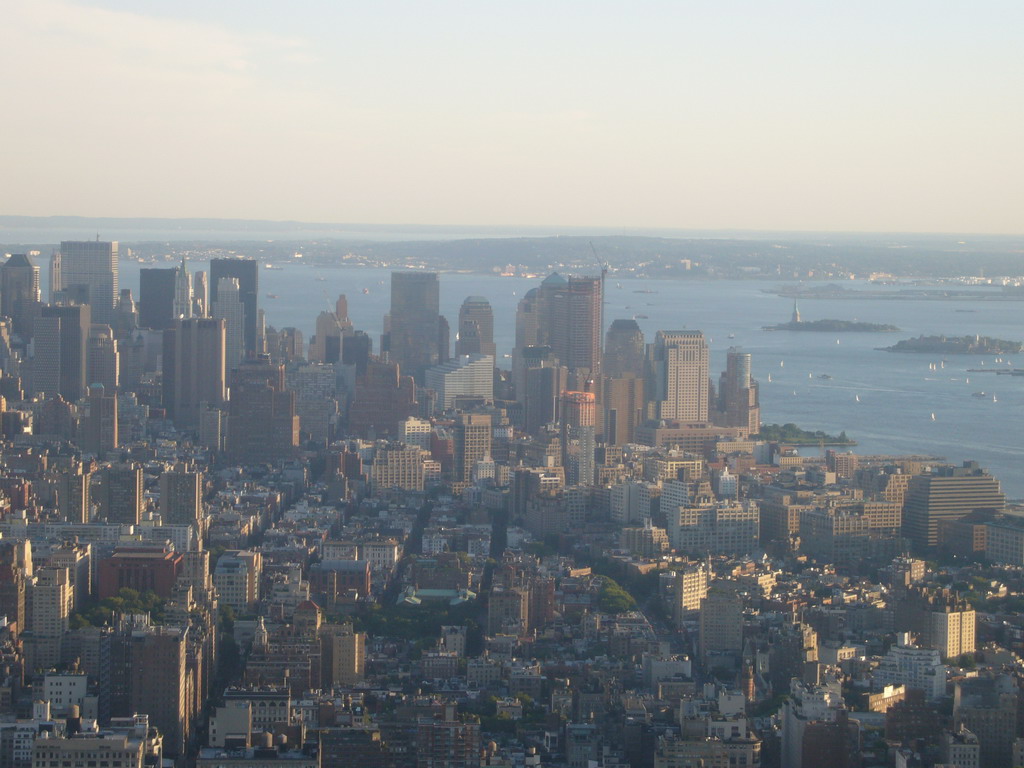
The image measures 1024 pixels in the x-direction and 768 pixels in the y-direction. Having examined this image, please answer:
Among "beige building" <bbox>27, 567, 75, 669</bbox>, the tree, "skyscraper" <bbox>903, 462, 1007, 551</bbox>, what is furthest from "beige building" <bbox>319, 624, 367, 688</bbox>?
"skyscraper" <bbox>903, 462, 1007, 551</bbox>

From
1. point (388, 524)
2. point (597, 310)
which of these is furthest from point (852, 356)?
point (388, 524)

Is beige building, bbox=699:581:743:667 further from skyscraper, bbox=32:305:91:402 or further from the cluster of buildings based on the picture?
skyscraper, bbox=32:305:91:402

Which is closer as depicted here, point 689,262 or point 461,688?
point 461,688

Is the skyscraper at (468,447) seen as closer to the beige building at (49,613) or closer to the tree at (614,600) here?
the tree at (614,600)

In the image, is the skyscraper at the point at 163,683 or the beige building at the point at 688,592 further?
the beige building at the point at 688,592

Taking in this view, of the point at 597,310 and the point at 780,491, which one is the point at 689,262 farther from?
the point at 780,491

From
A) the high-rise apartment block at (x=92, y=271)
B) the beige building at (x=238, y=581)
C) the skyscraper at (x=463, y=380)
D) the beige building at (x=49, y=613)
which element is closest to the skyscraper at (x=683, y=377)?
the skyscraper at (x=463, y=380)
